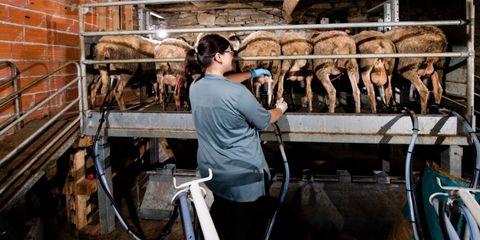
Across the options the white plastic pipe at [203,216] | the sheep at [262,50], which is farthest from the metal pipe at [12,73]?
the white plastic pipe at [203,216]

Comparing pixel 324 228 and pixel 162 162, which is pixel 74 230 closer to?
pixel 162 162

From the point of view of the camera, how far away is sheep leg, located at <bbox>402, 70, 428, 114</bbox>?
361 centimetres

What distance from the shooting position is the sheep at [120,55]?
4.00 meters

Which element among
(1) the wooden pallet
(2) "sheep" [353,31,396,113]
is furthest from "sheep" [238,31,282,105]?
(1) the wooden pallet

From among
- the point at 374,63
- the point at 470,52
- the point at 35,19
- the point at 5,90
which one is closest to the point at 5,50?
the point at 5,90

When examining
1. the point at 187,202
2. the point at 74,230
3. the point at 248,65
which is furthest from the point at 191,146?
the point at 187,202

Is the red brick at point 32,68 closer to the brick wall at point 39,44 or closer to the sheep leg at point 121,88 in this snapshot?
the brick wall at point 39,44

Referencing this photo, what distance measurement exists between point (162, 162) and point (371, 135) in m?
4.21

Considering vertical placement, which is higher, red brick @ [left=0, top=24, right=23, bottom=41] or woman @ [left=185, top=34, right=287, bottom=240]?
red brick @ [left=0, top=24, right=23, bottom=41]

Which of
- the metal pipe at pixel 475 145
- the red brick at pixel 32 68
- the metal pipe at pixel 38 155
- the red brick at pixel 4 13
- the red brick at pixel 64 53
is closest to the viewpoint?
the metal pipe at pixel 475 145

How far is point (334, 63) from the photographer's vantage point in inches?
151

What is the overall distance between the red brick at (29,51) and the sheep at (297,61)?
3.19m

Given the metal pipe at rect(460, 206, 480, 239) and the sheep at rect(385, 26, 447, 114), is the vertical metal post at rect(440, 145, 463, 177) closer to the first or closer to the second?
the sheep at rect(385, 26, 447, 114)

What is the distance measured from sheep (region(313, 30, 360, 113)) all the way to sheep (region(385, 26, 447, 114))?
1.86 ft
